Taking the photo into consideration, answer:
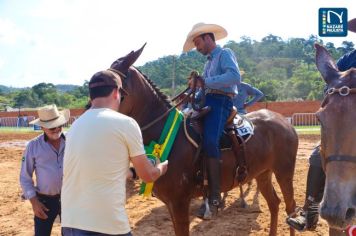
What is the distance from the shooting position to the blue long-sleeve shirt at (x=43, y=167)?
454 centimetres

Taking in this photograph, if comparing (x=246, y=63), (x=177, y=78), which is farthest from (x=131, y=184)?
(x=246, y=63)

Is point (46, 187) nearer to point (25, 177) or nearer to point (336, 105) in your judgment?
point (25, 177)

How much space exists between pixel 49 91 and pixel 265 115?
84.3 m

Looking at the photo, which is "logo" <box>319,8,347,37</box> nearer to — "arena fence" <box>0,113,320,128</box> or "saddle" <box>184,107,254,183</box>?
"arena fence" <box>0,113,320,128</box>

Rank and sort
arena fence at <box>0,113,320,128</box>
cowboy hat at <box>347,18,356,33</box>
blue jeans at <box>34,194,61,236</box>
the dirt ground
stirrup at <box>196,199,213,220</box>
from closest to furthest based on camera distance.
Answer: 1. cowboy hat at <box>347,18,356,33</box>
2. blue jeans at <box>34,194,61,236</box>
3. the dirt ground
4. stirrup at <box>196,199,213,220</box>
5. arena fence at <box>0,113,320,128</box>

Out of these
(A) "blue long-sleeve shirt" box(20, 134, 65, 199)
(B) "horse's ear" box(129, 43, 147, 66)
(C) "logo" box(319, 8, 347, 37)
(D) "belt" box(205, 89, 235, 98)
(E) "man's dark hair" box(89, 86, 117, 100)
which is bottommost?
(A) "blue long-sleeve shirt" box(20, 134, 65, 199)

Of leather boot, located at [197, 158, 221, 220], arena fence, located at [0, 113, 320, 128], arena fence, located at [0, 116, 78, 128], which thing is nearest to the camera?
leather boot, located at [197, 158, 221, 220]

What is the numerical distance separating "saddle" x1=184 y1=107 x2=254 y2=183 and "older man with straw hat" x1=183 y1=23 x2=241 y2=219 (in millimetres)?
94

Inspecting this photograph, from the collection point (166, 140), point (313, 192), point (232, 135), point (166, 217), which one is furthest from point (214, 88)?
point (166, 217)

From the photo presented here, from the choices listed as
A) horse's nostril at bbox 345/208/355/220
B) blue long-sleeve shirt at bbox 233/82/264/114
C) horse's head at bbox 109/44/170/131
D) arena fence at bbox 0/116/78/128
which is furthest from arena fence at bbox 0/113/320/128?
horse's nostril at bbox 345/208/355/220

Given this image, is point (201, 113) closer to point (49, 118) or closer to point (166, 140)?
point (166, 140)

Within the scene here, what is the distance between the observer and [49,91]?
85.6m

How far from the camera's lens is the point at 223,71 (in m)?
5.27

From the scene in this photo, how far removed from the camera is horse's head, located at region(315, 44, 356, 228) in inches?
105
